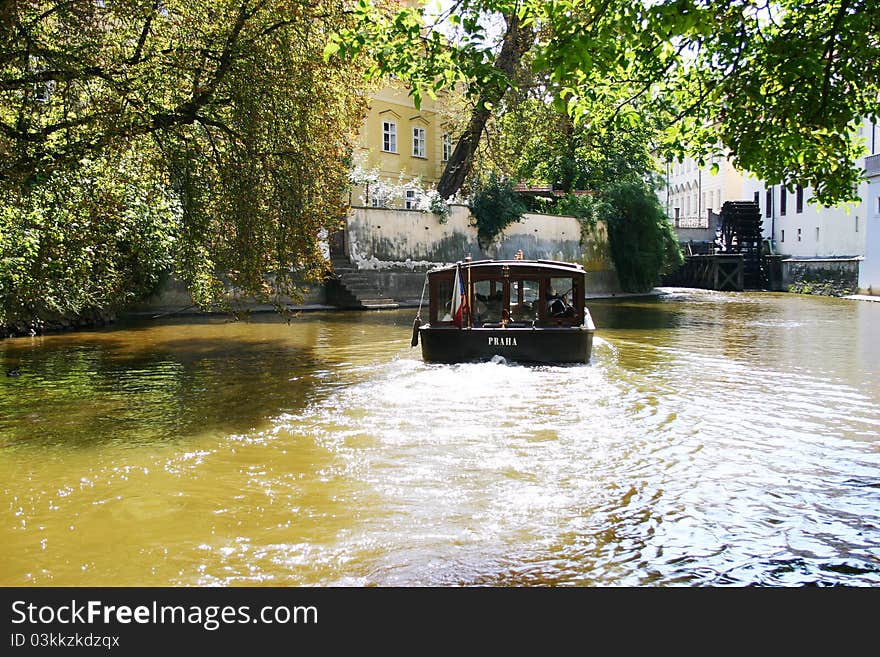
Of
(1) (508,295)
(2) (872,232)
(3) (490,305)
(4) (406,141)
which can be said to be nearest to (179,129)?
(1) (508,295)

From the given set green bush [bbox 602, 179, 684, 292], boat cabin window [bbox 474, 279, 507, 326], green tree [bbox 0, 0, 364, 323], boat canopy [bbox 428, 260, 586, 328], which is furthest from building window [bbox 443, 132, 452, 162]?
green tree [bbox 0, 0, 364, 323]

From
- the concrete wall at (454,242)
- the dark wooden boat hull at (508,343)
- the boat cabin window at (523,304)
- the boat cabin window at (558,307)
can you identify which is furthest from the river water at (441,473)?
the concrete wall at (454,242)

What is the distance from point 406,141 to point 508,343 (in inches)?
1191

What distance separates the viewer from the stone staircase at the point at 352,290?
30.1 meters

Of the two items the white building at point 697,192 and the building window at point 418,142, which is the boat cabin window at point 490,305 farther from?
the white building at point 697,192

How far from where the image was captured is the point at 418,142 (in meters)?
44.2

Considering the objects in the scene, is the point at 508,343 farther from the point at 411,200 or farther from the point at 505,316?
the point at 411,200

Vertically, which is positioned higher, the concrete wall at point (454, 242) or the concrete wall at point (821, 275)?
the concrete wall at point (454, 242)

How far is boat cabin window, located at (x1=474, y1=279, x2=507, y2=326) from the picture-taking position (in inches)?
646

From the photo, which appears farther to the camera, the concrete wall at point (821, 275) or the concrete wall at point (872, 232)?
the concrete wall at point (821, 275)

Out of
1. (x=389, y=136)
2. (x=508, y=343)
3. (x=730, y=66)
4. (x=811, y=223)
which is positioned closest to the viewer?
(x=730, y=66)

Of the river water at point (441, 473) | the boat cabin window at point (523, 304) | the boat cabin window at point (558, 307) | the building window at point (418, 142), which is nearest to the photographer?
the river water at point (441, 473)

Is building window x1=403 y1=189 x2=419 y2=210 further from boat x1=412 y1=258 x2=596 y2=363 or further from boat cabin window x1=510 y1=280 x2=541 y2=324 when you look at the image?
boat x1=412 y1=258 x2=596 y2=363
